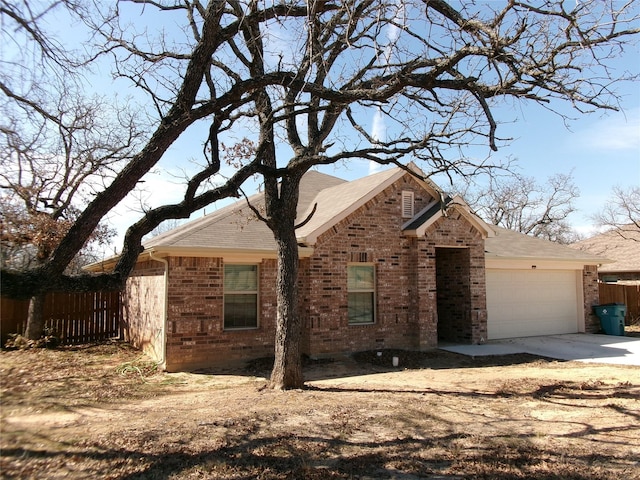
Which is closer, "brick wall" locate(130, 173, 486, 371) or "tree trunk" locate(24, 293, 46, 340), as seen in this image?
"brick wall" locate(130, 173, 486, 371)

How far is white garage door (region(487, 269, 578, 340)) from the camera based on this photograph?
1606cm

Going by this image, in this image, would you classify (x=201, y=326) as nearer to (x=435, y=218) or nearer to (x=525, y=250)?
(x=435, y=218)

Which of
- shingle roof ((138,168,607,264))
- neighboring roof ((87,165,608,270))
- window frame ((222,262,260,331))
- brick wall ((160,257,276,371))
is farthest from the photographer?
shingle roof ((138,168,607,264))

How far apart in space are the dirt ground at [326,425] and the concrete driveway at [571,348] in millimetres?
1746

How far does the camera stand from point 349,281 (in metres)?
13.2

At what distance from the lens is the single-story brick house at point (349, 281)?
11320mm

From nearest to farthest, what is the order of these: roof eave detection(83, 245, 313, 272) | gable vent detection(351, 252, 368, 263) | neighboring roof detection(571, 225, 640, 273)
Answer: roof eave detection(83, 245, 313, 272) → gable vent detection(351, 252, 368, 263) → neighboring roof detection(571, 225, 640, 273)

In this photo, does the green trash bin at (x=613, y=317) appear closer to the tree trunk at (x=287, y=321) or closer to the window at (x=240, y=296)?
the window at (x=240, y=296)

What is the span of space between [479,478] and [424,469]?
549 millimetres

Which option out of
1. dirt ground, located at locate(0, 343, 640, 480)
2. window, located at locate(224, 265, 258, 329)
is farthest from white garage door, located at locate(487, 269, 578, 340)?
window, located at locate(224, 265, 258, 329)

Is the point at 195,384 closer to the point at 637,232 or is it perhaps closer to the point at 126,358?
the point at 126,358

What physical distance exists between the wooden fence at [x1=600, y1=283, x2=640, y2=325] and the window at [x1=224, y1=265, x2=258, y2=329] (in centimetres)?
1572

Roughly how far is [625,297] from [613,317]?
4383 mm

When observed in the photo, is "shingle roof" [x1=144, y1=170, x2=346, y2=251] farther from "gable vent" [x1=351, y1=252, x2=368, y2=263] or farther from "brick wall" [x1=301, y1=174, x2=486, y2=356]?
"gable vent" [x1=351, y1=252, x2=368, y2=263]
